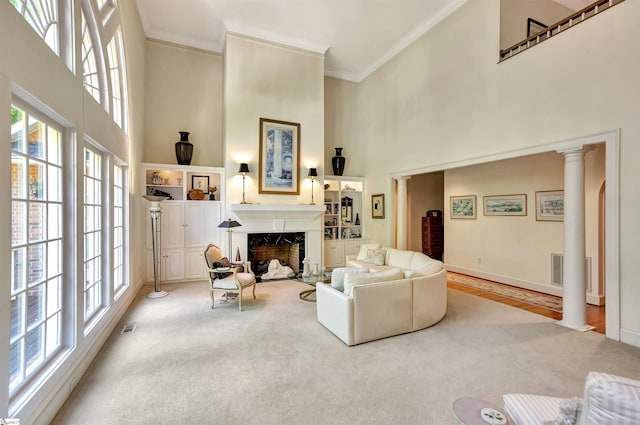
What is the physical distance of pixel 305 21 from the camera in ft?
19.2

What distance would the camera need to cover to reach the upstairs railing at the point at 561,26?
3.47 metres

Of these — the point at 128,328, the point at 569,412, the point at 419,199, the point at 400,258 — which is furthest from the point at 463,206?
the point at 128,328

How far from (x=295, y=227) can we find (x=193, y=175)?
2.52 metres

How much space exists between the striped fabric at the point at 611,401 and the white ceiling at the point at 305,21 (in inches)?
246

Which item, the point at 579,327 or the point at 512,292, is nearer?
the point at 579,327

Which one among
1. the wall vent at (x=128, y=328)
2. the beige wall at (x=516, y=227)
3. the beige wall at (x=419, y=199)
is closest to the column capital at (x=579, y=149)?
the beige wall at (x=516, y=227)

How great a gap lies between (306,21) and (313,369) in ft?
20.5

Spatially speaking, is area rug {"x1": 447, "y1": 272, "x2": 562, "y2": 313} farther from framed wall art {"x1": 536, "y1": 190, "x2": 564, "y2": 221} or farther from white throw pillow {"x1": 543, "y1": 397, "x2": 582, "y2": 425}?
white throw pillow {"x1": 543, "y1": 397, "x2": 582, "y2": 425}

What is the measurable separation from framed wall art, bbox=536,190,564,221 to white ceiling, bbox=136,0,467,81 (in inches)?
151

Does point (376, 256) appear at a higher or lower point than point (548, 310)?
higher

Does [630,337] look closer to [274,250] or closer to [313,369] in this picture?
[313,369]

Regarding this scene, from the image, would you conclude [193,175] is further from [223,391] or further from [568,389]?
[568,389]

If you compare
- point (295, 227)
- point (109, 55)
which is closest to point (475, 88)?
point (295, 227)

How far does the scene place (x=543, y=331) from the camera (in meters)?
3.60
